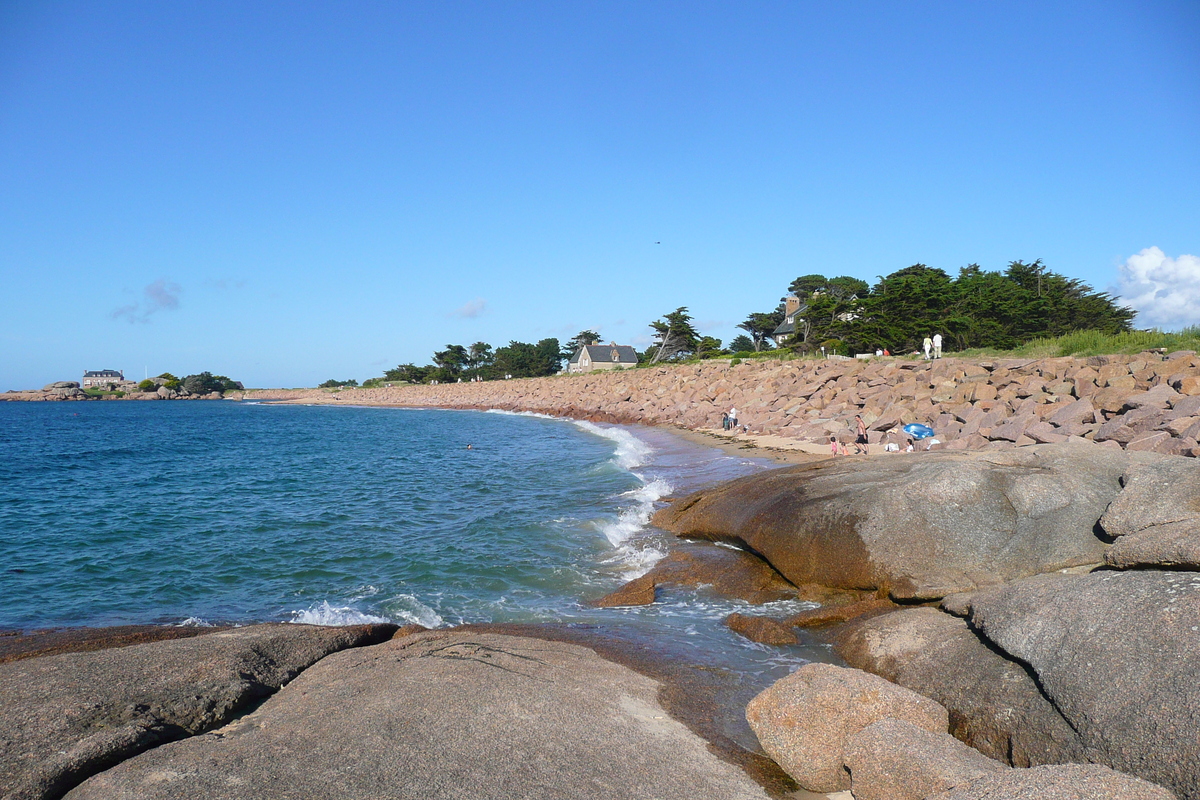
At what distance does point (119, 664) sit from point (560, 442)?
30.4 meters

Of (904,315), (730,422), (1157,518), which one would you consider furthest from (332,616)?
(904,315)

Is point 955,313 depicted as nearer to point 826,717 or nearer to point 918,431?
point 918,431

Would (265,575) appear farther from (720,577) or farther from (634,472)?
(634,472)

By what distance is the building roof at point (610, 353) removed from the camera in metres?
103

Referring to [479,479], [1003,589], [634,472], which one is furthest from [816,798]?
[479,479]

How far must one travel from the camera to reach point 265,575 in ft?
42.1

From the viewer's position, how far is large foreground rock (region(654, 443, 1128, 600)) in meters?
8.32

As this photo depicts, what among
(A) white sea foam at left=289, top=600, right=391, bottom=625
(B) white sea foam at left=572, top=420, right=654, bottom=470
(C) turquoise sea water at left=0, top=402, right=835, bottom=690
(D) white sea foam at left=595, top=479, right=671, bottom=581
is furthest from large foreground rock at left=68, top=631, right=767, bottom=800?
(B) white sea foam at left=572, top=420, right=654, bottom=470

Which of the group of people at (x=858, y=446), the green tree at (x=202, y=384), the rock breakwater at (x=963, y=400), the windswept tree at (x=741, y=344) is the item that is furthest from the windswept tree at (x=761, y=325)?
the green tree at (x=202, y=384)

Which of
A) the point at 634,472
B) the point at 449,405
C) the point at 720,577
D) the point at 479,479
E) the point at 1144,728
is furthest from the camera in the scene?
the point at 449,405

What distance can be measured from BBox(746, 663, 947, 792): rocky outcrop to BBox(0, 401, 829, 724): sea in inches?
58.2

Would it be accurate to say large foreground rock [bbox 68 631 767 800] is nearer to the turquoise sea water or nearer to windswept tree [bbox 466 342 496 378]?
the turquoise sea water

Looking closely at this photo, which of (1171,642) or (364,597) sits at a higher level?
(1171,642)

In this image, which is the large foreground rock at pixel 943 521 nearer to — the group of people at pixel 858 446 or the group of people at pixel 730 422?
the group of people at pixel 858 446
